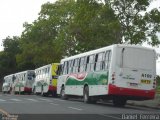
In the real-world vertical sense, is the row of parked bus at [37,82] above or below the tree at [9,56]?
below

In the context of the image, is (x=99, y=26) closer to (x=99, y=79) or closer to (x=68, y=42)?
(x=99, y=79)

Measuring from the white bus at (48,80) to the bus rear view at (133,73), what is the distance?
18.2 metres

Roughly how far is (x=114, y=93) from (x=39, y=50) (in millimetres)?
44708

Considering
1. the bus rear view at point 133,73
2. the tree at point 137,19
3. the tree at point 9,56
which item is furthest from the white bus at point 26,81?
the tree at point 9,56

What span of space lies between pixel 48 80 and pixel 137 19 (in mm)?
12458

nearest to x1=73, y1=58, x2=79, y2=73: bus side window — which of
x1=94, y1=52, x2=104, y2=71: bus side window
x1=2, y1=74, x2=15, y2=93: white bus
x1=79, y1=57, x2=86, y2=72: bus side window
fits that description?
x1=79, y1=57, x2=86, y2=72: bus side window

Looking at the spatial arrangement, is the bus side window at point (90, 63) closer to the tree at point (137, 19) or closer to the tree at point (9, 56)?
the tree at point (137, 19)

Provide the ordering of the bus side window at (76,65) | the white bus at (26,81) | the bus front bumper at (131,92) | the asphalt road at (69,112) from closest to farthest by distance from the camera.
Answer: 1. the asphalt road at (69,112)
2. the bus front bumper at (131,92)
3. the bus side window at (76,65)
4. the white bus at (26,81)

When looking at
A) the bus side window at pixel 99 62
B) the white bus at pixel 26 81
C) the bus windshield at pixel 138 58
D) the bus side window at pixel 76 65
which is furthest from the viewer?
the white bus at pixel 26 81

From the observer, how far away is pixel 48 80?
4388 centimetres

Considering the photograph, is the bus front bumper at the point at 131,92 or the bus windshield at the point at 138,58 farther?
the bus windshield at the point at 138,58

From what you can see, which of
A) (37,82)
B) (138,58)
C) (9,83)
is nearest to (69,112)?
(138,58)

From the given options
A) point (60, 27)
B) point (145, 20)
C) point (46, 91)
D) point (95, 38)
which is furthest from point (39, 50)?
point (145, 20)

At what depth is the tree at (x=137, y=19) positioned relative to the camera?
34.5 metres
